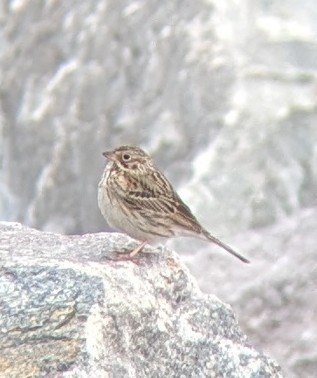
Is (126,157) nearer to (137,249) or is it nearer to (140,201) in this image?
(140,201)

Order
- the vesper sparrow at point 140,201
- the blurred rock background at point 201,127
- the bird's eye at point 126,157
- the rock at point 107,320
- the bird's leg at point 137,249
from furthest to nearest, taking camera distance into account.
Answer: the blurred rock background at point 201,127 → the bird's eye at point 126,157 → the vesper sparrow at point 140,201 → the bird's leg at point 137,249 → the rock at point 107,320

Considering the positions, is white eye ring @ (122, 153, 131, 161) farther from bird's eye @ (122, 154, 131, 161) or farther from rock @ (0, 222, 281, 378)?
rock @ (0, 222, 281, 378)

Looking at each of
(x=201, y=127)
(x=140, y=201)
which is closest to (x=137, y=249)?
(x=140, y=201)

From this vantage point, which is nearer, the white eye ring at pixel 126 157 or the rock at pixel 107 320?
the rock at pixel 107 320

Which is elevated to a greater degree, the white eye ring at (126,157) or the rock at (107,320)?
the white eye ring at (126,157)

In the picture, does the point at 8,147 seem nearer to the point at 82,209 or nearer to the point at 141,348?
the point at 82,209

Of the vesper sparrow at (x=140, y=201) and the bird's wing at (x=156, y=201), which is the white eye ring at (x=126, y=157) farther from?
the bird's wing at (x=156, y=201)

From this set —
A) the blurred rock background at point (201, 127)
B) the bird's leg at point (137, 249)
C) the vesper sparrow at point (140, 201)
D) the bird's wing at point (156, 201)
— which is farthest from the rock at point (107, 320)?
the blurred rock background at point (201, 127)
